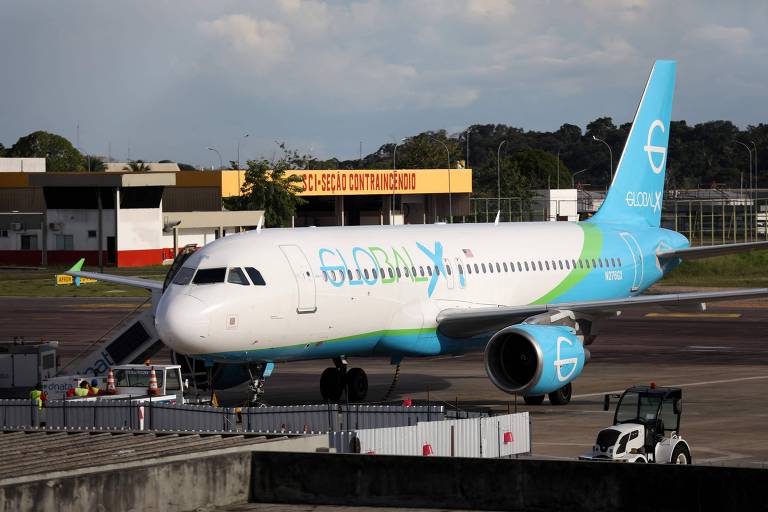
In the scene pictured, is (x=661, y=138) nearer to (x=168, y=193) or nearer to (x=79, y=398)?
(x=79, y=398)

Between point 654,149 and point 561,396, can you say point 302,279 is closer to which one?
point 561,396

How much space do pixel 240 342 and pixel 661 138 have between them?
23792 mm

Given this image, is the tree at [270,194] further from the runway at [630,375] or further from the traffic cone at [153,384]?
the traffic cone at [153,384]

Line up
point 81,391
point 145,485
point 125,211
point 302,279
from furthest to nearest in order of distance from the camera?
point 125,211 < point 81,391 < point 302,279 < point 145,485

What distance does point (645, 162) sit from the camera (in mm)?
50531

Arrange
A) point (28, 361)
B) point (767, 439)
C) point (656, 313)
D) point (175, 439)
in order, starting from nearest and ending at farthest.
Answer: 1. point (175, 439)
2. point (767, 439)
3. point (28, 361)
4. point (656, 313)

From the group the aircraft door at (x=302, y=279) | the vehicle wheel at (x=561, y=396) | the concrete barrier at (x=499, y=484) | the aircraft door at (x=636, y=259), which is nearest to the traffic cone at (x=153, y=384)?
the aircraft door at (x=302, y=279)

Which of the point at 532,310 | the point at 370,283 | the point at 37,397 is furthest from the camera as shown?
the point at 532,310

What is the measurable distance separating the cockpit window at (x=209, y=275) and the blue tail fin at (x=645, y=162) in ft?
62.9

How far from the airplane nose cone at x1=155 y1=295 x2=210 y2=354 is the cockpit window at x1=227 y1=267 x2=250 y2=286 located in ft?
4.18

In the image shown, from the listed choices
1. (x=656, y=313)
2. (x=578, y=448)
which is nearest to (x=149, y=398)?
(x=578, y=448)

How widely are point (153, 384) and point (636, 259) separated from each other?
62.9ft

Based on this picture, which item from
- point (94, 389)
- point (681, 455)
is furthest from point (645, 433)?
point (94, 389)

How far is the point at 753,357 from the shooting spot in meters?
50.5
